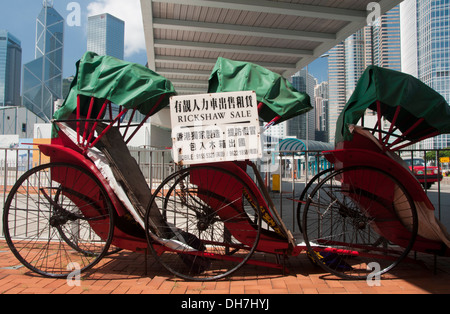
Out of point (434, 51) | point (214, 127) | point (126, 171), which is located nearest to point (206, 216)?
point (214, 127)

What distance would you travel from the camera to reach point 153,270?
3.38m

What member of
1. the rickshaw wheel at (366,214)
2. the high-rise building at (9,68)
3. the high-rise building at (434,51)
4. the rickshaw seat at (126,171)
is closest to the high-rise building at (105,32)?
the rickshaw seat at (126,171)

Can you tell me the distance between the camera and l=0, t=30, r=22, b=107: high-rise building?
426 feet

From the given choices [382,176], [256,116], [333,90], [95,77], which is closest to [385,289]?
[382,176]

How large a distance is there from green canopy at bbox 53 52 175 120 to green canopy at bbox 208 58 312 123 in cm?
59

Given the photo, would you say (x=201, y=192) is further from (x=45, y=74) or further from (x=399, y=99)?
(x=45, y=74)

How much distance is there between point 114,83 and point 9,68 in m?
170

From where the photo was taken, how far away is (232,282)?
3037 mm

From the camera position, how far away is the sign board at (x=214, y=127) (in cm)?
297

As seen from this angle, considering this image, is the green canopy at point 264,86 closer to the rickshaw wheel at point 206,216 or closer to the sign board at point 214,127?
the sign board at point 214,127

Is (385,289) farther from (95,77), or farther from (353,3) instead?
(353,3)

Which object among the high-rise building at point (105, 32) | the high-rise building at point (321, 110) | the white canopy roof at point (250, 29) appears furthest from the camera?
the high-rise building at point (321, 110)

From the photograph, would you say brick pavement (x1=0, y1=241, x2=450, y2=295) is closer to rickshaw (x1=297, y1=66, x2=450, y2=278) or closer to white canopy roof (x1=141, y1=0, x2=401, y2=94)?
rickshaw (x1=297, y1=66, x2=450, y2=278)

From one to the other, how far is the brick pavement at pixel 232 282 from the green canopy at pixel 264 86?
170 cm
